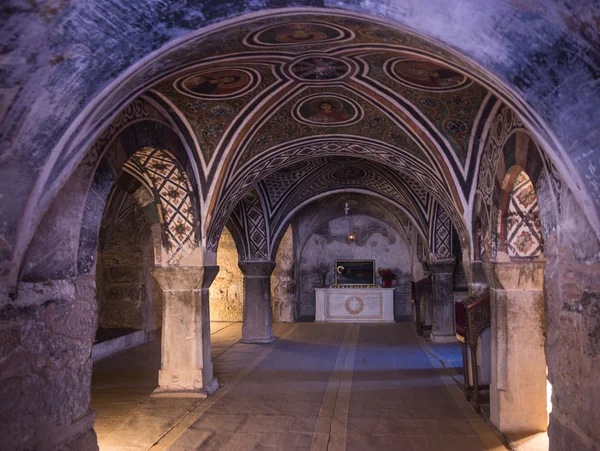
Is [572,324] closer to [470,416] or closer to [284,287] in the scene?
[470,416]

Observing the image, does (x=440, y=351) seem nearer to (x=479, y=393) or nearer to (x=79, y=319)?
(x=479, y=393)

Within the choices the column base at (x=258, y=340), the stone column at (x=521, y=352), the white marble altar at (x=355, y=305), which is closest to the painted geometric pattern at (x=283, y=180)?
the column base at (x=258, y=340)

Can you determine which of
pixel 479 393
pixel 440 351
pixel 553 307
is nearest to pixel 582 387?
pixel 553 307

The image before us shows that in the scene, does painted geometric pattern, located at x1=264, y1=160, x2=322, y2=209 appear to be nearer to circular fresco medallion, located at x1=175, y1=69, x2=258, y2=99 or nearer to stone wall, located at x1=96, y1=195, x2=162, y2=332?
stone wall, located at x1=96, y1=195, x2=162, y2=332

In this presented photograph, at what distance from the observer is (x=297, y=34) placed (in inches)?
171

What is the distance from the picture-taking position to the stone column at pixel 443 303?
12.4 metres

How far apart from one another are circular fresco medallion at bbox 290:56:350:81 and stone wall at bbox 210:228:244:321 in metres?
11.1

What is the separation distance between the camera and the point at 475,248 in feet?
23.7

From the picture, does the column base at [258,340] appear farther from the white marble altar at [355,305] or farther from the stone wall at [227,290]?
the stone wall at [227,290]

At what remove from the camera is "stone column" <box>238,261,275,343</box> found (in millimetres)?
12375

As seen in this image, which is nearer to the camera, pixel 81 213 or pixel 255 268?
→ pixel 81 213

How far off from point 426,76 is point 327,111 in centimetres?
204

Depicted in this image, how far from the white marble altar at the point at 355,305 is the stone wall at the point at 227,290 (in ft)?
8.28

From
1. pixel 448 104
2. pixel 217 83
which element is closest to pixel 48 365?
pixel 217 83
